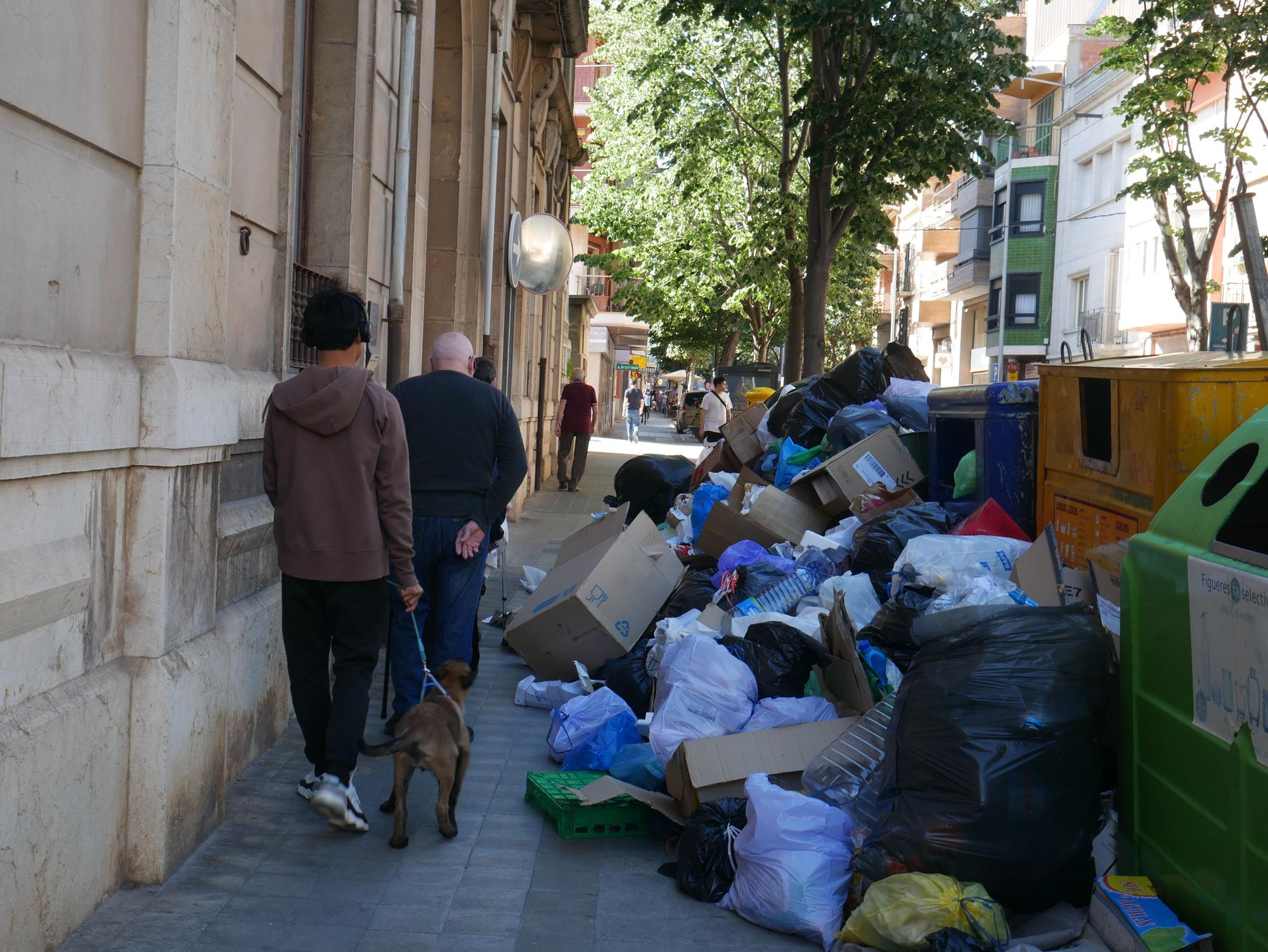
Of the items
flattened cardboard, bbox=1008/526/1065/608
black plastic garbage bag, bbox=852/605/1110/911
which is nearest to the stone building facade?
black plastic garbage bag, bbox=852/605/1110/911

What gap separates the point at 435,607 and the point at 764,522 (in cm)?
275

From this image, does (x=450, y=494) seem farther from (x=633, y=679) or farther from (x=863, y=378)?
(x=863, y=378)

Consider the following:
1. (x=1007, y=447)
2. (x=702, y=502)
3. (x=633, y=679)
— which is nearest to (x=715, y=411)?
Result: (x=702, y=502)

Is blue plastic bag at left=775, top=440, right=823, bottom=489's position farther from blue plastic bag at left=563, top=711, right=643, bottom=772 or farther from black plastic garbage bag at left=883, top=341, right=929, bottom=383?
blue plastic bag at left=563, top=711, right=643, bottom=772

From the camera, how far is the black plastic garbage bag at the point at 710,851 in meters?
4.00

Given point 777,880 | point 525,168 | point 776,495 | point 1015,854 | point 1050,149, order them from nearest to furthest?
1. point 1015,854
2. point 777,880
3. point 776,495
4. point 525,168
5. point 1050,149

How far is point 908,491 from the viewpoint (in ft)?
23.1

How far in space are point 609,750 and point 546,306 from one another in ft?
50.9

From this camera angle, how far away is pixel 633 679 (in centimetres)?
596

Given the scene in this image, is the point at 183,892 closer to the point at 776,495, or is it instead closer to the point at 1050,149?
the point at 776,495

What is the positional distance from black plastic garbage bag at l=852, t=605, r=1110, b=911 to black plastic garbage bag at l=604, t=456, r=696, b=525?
766 centimetres

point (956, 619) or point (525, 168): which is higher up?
point (525, 168)

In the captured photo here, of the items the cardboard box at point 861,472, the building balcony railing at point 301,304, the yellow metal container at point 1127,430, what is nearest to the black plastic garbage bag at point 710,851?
the yellow metal container at point 1127,430

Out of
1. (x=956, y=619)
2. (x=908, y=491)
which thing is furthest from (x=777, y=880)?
(x=908, y=491)
